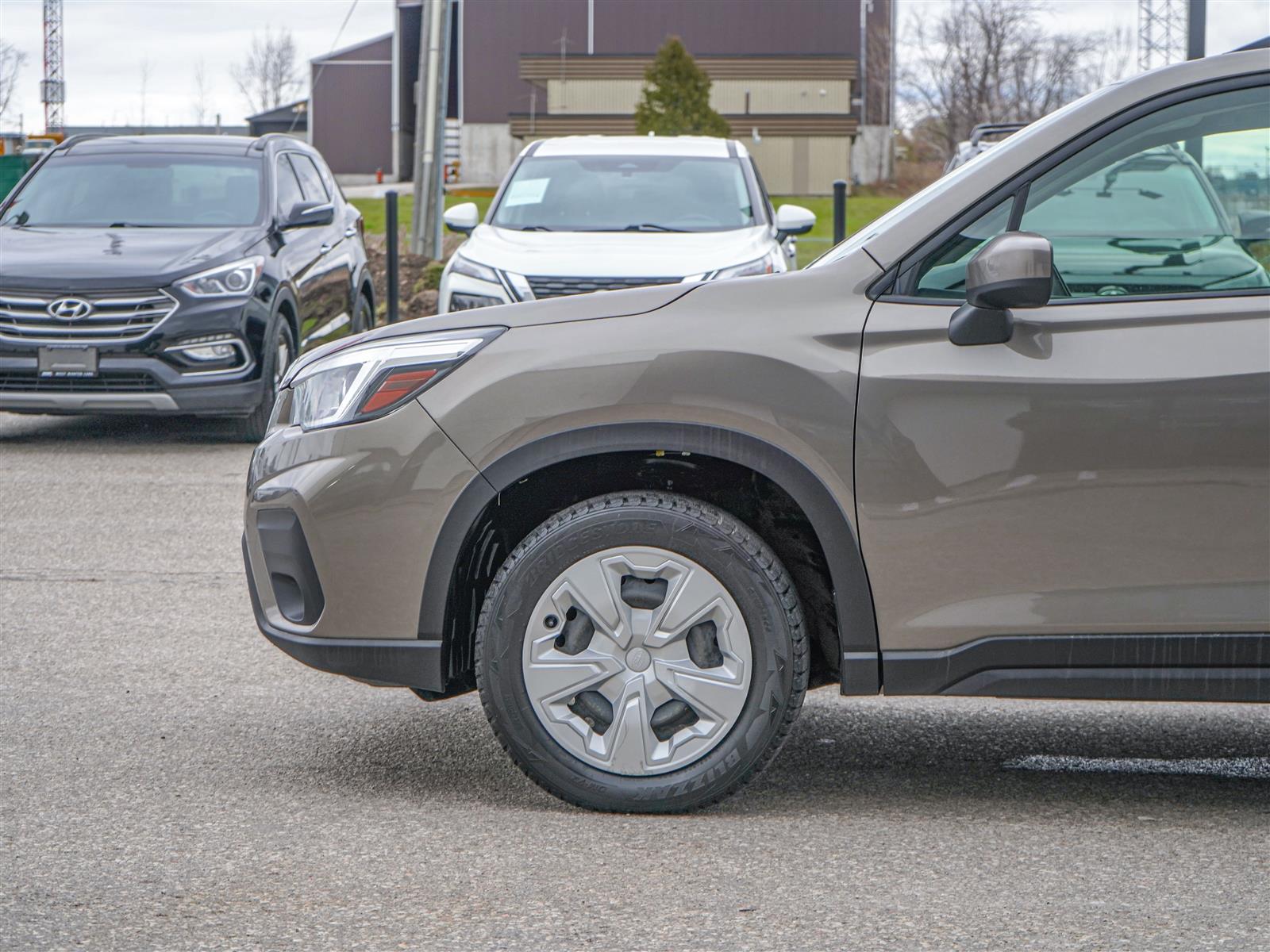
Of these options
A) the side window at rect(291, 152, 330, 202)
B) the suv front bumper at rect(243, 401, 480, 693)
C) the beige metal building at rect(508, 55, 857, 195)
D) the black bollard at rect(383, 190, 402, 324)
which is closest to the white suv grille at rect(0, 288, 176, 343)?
the side window at rect(291, 152, 330, 202)

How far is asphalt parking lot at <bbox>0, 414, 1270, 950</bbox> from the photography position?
128 inches

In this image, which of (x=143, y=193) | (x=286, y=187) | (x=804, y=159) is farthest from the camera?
(x=804, y=159)

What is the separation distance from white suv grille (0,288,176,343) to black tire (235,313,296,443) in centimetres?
67

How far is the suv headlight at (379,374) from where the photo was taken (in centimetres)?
394

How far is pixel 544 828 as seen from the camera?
384cm

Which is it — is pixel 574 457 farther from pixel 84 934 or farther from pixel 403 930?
pixel 84 934

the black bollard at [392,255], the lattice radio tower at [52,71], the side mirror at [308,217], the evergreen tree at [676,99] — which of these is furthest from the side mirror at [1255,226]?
the lattice radio tower at [52,71]

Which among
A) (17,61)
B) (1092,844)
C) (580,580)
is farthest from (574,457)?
(17,61)

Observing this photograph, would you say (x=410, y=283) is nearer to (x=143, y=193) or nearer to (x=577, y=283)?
(x=143, y=193)

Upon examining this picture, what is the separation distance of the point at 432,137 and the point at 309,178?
26.1 feet

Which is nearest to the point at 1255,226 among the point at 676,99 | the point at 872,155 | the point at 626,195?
the point at 626,195

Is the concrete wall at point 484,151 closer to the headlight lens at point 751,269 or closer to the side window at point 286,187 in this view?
the side window at point 286,187

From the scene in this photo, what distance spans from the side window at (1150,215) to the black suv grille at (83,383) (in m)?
6.77

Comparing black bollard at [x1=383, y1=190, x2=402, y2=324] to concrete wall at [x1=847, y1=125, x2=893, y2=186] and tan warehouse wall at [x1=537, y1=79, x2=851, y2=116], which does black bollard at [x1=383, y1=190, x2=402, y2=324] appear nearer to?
tan warehouse wall at [x1=537, y1=79, x2=851, y2=116]
